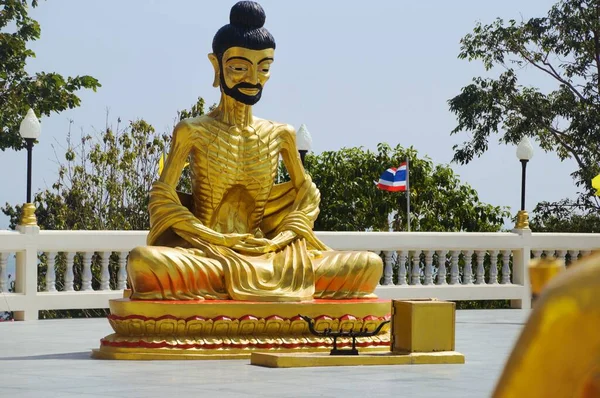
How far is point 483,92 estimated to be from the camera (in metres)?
23.7

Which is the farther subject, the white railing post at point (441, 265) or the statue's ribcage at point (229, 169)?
the white railing post at point (441, 265)

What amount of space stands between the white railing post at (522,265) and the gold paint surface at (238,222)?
631 cm

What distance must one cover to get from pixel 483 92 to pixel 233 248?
15305mm

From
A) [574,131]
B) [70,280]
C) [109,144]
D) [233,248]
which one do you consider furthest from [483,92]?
[233,248]

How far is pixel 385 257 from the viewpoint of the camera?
50.0 ft

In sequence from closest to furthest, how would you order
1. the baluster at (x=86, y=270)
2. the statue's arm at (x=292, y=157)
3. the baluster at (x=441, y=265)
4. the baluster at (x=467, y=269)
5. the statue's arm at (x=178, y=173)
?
the statue's arm at (x=178, y=173) → the statue's arm at (x=292, y=157) → the baluster at (x=86, y=270) → the baluster at (x=441, y=265) → the baluster at (x=467, y=269)

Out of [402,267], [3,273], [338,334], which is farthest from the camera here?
[402,267]

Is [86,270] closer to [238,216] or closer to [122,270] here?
[122,270]

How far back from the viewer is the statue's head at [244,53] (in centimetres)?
922

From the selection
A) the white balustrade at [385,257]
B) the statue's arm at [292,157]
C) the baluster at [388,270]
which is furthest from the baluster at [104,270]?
the statue's arm at [292,157]

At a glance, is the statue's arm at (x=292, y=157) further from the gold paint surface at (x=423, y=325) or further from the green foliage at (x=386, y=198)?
the green foliage at (x=386, y=198)

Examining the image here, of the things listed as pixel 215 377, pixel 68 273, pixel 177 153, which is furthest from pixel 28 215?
pixel 215 377

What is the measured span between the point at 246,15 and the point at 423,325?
2833 millimetres

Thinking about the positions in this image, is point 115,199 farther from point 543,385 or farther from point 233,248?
point 543,385
